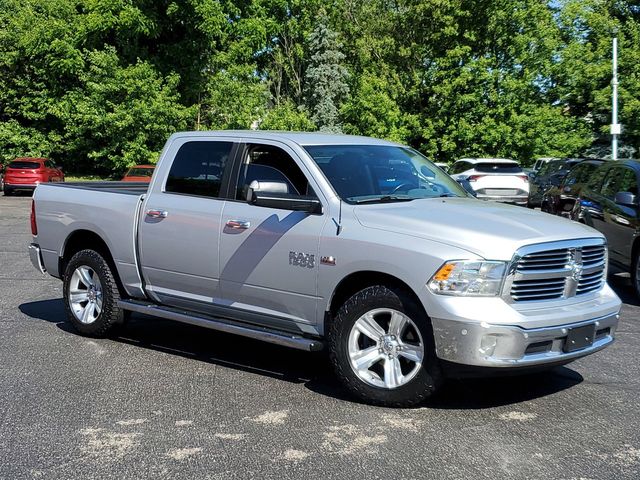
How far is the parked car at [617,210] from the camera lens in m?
10.0

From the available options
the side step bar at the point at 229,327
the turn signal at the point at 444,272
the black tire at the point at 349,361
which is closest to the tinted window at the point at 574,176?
the side step bar at the point at 229,327

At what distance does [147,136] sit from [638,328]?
32.4 meters

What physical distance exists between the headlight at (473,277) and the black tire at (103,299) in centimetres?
354

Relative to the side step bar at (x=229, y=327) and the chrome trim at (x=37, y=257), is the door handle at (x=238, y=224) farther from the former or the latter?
the chrome trim at (x=37, y=257)

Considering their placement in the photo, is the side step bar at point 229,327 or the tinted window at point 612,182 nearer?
the side step bar at point 229,327

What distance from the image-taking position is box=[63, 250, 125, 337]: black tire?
7.40 metres

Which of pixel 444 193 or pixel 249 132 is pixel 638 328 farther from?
pixel 249 132

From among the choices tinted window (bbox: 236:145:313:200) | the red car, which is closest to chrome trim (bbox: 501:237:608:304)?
tinted window (bbox: 236:145:313:200)

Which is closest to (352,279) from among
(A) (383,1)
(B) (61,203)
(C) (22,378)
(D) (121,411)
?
(D) (121,411)

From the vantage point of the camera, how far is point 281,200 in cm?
579

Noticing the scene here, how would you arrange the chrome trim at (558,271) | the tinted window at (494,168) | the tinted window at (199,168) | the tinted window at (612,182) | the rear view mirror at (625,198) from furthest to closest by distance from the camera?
1. the tinted window at (494,168)
2. the tinted window at (612,182)
3. the rear view mirror at (625,198)
4. the tinted window at (199,168)
5. the chrome trim at (558,271)

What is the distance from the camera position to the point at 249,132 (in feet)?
22.7

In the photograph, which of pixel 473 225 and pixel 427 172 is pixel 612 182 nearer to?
pixel 427 172

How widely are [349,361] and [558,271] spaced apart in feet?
5.10
